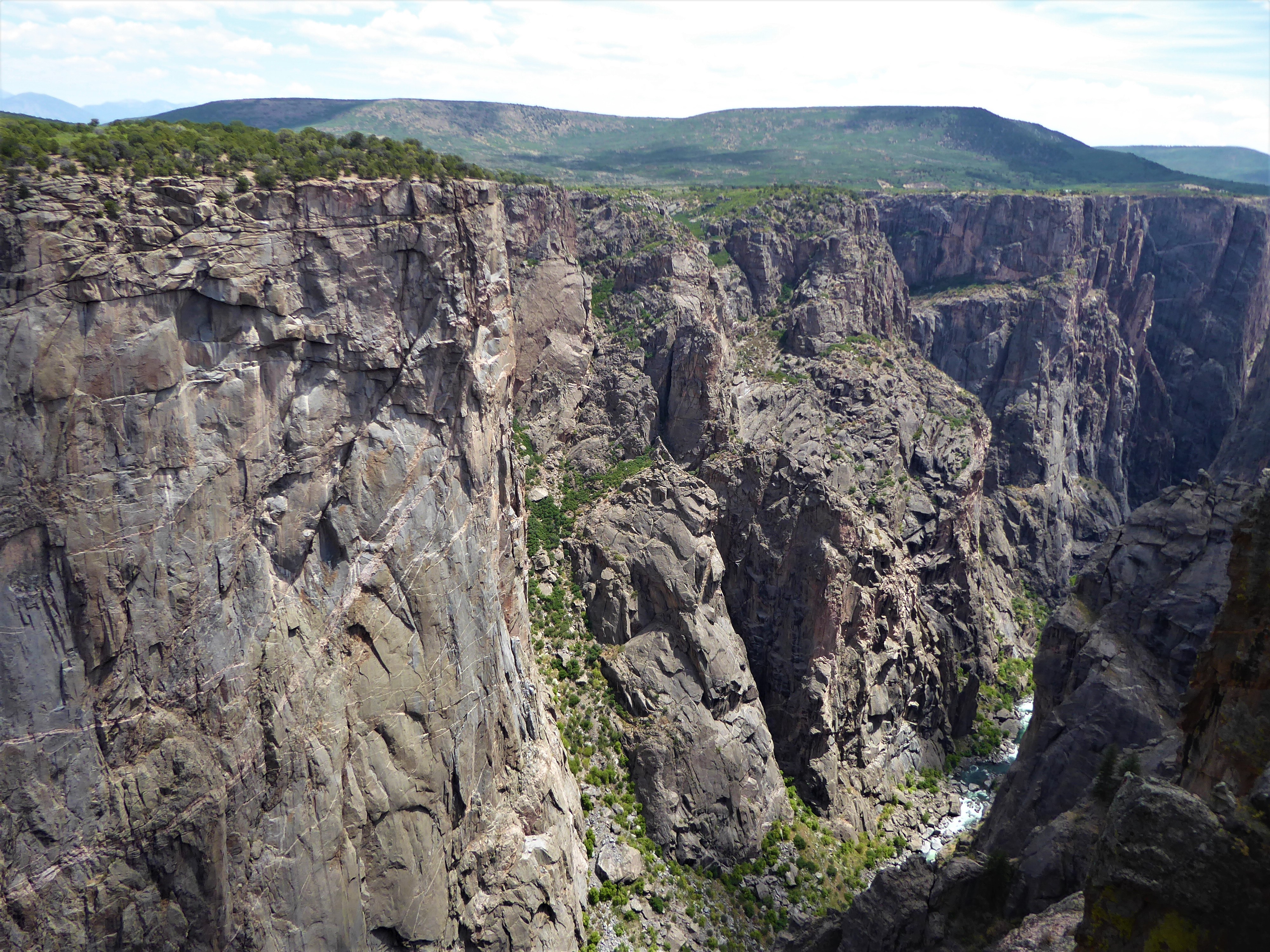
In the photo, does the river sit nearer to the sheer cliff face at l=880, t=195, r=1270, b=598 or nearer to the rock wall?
the sheer cliff face at l=880, t=195, r=1270, b=598

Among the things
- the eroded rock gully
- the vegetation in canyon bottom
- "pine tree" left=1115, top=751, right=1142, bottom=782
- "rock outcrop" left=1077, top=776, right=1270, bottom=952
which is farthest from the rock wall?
"rock outcrop" left=1077, top=776, right=1270, bottom=952

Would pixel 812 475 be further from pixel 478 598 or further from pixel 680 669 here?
pixel 478 598

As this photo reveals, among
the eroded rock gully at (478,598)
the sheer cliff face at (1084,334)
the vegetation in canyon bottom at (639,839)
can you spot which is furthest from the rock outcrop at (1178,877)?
the sheer cliff face at (1084,334)

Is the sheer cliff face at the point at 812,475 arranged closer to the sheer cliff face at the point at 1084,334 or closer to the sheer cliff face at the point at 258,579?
the sheer cliff face at the point at 1084,334

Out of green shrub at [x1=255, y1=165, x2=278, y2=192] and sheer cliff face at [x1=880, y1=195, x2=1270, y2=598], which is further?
sheer cliff face at [x1=880, y1=195, x2=1270, y2=598]

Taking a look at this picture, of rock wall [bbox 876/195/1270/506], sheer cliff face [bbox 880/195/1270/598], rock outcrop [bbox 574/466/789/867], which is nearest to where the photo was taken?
rock outcrop [bbox 574/466/789/867]

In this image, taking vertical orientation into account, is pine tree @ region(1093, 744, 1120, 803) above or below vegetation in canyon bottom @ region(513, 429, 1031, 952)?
above

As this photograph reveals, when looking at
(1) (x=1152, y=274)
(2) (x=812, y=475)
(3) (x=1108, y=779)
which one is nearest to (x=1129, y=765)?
(3) (x=1108, y=779)
